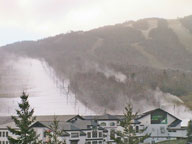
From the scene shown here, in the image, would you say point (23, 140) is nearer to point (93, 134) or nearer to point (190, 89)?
point (93, 134)

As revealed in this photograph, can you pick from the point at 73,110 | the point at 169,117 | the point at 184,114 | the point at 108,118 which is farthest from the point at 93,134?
the point at 73,110

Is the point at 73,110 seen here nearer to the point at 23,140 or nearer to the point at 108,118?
the point at 108,118

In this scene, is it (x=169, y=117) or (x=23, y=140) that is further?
(x=169, y=117)

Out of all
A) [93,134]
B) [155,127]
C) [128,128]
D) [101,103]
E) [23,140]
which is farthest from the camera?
[101,103]

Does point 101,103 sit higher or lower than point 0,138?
higher

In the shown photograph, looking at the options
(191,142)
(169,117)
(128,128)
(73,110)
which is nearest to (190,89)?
(73,110)

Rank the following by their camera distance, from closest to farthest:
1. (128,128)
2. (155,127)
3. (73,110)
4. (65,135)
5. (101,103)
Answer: (128,128), (65,135), (155,127), (73,110), (101,103)

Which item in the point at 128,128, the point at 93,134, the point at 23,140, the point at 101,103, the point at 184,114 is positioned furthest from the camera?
the point at 101,103

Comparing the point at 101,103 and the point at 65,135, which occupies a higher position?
the point at 101,103

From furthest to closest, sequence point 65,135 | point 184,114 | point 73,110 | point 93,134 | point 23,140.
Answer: point 73,110, point 184,114, point 93,134, point 65,135, point 23,140
